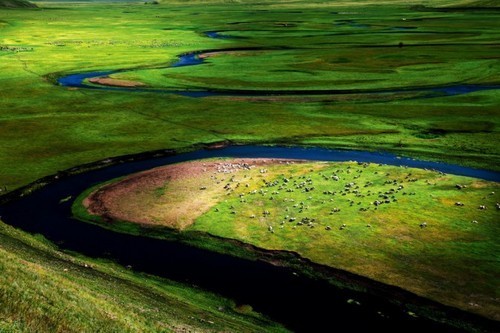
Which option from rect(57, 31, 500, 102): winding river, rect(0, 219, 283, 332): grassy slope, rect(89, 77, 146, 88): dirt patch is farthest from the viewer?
rect(89, 77, 146, 88): dirt patch

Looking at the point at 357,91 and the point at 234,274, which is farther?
the point at 357,91

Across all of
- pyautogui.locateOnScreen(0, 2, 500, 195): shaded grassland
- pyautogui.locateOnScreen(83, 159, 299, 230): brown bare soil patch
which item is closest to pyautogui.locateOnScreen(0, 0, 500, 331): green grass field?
pyautogui.locateOnScreen(0, 2, 500, 195): shaded grassland

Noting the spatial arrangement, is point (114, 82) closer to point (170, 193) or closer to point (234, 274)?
point (170, 193)

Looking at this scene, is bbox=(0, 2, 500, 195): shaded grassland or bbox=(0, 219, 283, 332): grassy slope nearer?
bbox=(0, 219, 283, 332): grassy slope

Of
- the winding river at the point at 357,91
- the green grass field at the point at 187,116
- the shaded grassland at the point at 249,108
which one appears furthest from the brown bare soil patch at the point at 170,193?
the winding river at the point at 357,91

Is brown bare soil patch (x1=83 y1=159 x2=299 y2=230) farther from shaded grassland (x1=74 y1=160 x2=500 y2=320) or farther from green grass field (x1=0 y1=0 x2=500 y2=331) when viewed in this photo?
green grass field (x1=0 y1=0 x2=500 y2=331)

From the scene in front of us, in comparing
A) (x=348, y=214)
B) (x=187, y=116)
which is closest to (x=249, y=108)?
(x=187, y=116)

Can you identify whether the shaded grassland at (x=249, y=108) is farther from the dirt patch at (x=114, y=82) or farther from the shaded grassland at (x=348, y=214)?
the shaded grassland at (x=348, y=214)
